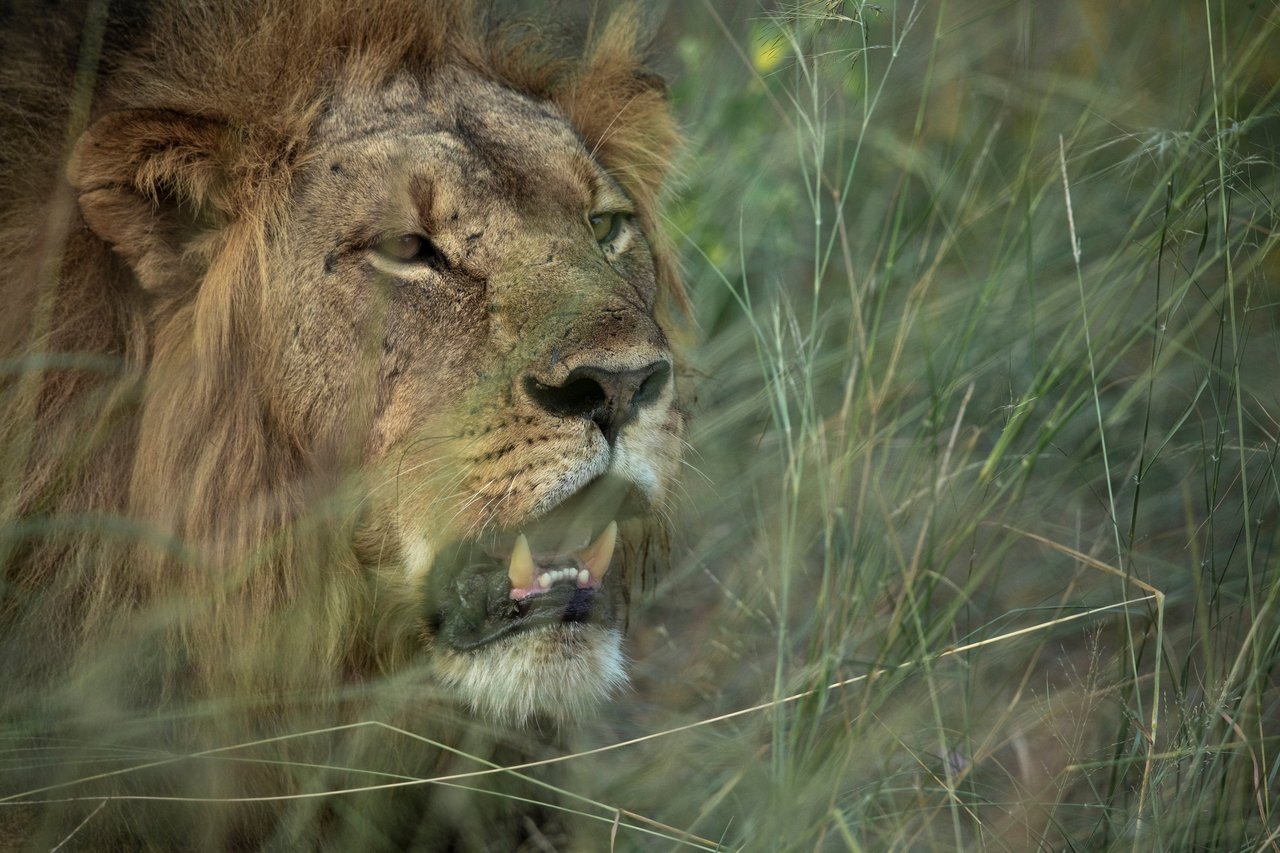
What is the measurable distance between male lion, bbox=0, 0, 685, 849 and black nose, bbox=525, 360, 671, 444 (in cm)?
3

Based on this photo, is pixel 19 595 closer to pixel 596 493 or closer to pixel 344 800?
pixel 344 800

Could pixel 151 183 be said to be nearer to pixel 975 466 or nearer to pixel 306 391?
pixel 306 391

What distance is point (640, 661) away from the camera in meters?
4.43

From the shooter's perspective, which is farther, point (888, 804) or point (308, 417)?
point (888, 804)

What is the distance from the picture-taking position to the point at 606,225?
3.35 meters

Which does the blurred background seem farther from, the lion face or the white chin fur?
the lion face

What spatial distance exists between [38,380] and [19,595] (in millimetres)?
454

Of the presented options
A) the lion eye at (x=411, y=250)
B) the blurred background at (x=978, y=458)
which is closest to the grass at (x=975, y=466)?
the blurred background at (x=978, y=458)

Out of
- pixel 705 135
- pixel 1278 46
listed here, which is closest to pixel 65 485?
pixel 705 135

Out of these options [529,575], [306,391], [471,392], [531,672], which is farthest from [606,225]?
[531,672]

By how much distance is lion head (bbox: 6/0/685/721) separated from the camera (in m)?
2.75

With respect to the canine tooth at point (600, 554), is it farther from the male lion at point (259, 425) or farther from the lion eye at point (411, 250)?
the lion eye at point (411, 250)

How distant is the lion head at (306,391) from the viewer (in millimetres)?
2748

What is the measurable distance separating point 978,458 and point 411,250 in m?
2.42
